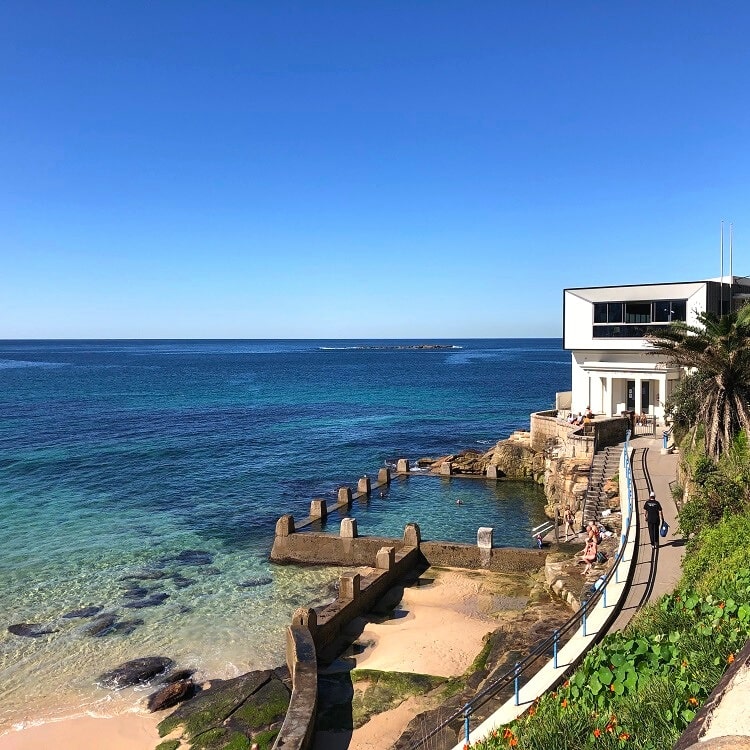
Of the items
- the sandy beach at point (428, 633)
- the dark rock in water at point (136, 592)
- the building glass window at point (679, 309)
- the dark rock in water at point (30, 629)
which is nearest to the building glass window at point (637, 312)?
the building glass window at point (679, 309)

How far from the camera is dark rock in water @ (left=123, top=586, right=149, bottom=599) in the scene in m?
22.5

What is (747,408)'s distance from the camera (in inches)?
814

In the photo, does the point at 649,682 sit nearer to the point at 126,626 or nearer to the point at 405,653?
the point at 405,653

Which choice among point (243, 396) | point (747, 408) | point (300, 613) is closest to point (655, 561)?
point (747, 408)

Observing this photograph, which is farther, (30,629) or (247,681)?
(30,629)

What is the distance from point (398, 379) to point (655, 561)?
107437 mm

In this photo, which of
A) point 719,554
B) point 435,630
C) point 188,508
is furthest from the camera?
point 188,508

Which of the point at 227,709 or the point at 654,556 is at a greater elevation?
the point at 654,556

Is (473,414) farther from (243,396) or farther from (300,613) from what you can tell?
(300,613)

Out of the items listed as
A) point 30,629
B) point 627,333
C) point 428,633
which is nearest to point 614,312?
point 627,333

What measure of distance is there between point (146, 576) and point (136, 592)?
1.67 metres

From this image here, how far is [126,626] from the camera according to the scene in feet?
65.9

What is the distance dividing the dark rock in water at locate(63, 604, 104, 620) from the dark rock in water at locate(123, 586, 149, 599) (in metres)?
1.16

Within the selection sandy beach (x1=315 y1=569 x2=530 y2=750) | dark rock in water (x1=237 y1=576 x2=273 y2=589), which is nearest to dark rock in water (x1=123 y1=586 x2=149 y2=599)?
dark rock in water (x1=237 y1=576 x2=273 y2=589)
